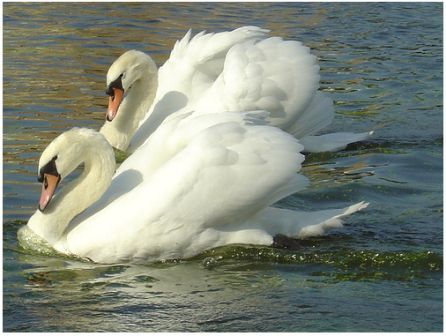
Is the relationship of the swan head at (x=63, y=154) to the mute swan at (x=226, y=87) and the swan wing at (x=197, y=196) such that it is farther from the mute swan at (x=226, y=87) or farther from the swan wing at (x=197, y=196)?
the mute swan at (x=226, y=87)

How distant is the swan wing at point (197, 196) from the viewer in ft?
25.5

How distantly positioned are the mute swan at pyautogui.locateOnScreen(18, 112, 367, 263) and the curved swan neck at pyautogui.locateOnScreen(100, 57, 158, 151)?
2.66 meters

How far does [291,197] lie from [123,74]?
2.48m

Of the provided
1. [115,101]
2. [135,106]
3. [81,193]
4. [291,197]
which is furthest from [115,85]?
[81,193]

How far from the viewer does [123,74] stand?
36.2 ft

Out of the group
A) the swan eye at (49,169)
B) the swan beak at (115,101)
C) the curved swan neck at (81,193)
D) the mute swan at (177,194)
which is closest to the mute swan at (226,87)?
the swan beak at (115,101)

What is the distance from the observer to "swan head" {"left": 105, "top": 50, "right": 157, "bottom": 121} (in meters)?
10.9

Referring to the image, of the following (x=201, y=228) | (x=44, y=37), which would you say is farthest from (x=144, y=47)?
(x=201, y=228)

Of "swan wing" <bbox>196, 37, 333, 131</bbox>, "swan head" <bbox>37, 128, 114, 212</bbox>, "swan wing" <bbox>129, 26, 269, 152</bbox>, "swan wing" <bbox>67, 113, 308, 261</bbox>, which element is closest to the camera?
"swan wing" <bbox>67, 113, 308, 261</bbox>

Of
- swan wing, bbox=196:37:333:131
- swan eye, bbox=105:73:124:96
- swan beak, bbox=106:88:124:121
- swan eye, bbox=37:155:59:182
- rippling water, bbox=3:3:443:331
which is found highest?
swan wing, bbox=196:37:333:131

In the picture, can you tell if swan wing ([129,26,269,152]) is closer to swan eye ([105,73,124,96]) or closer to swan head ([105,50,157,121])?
swan head ([105,50,157,121])

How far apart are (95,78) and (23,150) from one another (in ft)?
9.57

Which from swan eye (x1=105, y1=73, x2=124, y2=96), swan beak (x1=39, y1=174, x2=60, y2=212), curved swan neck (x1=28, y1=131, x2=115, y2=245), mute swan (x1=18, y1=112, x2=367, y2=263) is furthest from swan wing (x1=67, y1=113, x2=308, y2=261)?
swan eye (x1=105, y1=73, x2=124, y2=96)

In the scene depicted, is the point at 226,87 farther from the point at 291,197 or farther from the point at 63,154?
the point at 63,154
